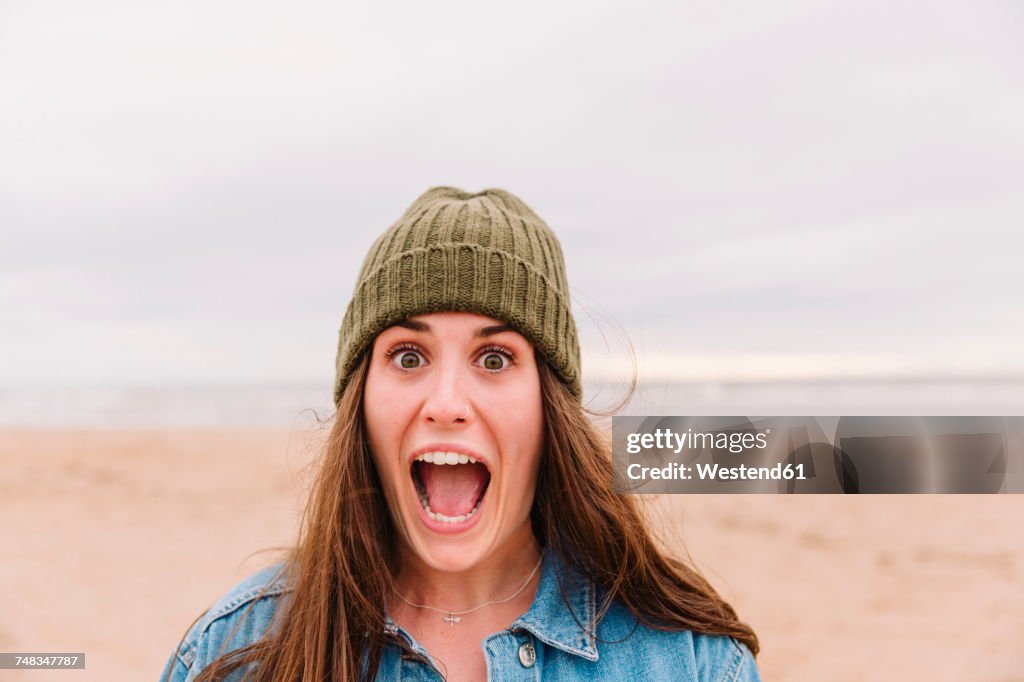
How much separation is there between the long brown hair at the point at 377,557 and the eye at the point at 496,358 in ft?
0.38

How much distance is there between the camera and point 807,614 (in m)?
7.13

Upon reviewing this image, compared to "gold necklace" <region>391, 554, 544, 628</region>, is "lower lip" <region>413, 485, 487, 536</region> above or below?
above

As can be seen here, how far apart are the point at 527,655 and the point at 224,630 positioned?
88cm

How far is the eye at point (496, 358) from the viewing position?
2.46 metres

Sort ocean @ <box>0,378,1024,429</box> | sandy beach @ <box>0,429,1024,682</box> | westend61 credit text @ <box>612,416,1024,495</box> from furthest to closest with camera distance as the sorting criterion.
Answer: ocean @ <box>0,378,1024,429</box> < sandy beach @ <box>0,429,1024,682</box> < westend61 credit text @ <box>612,416,1024,495</box>

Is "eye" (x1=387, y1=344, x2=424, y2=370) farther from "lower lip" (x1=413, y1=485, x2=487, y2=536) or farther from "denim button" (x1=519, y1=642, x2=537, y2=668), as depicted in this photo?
"denim button" (x1=519, y1=642, x2=537, y2=668)

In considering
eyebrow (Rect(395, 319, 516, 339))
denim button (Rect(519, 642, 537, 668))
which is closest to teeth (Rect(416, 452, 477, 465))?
eyebrow (Rect(395, 319, 516, 339))

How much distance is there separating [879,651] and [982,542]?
3460 mm

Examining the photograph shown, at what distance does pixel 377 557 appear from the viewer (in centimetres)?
254

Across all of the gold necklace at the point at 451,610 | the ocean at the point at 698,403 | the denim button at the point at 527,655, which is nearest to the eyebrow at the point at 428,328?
the gold necklace at the point at 451,610

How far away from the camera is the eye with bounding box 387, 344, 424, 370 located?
2459 millimetres

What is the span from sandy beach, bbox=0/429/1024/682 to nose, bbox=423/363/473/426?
2.52 meters

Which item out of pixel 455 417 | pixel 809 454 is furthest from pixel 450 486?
pixel 809 454

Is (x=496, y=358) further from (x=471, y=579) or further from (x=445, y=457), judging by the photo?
(x=471, y=579)
